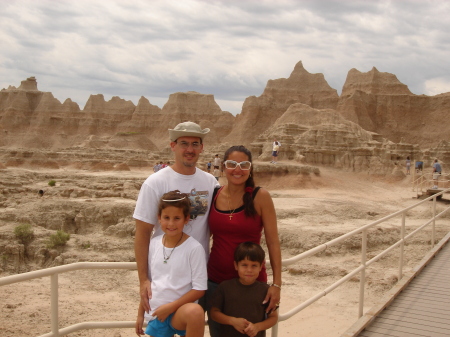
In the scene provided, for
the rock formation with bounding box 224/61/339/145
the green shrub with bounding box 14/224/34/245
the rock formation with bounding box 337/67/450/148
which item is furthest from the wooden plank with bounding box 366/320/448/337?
the rock formation with bounding box 224/61/339/145

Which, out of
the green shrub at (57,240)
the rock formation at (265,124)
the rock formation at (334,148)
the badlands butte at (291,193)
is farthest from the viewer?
the rock formation at (265,124)

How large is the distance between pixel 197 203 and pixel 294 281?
24.9 feet

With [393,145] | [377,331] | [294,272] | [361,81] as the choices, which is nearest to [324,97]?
[361,81]

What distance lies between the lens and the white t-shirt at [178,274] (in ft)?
9.38

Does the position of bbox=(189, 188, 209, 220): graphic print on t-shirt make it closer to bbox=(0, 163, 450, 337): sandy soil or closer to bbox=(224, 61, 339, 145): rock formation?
bbox=(0, 163, 450, 337): sandy soil

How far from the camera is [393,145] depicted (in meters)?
36.3

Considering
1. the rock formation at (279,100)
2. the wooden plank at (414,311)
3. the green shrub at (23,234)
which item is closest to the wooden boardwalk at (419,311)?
the wooden plank at (414,311)

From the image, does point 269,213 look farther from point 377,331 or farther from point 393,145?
point 393,145

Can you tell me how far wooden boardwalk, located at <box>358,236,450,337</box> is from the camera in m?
4.73

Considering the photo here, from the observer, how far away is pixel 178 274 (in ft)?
9.41

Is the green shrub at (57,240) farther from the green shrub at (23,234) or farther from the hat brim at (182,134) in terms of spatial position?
the hat brim at (182,134)

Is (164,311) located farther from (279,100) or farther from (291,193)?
(279,100)

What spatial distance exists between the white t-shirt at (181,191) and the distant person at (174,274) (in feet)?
0.46

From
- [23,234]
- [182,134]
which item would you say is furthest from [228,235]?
[23,234]
